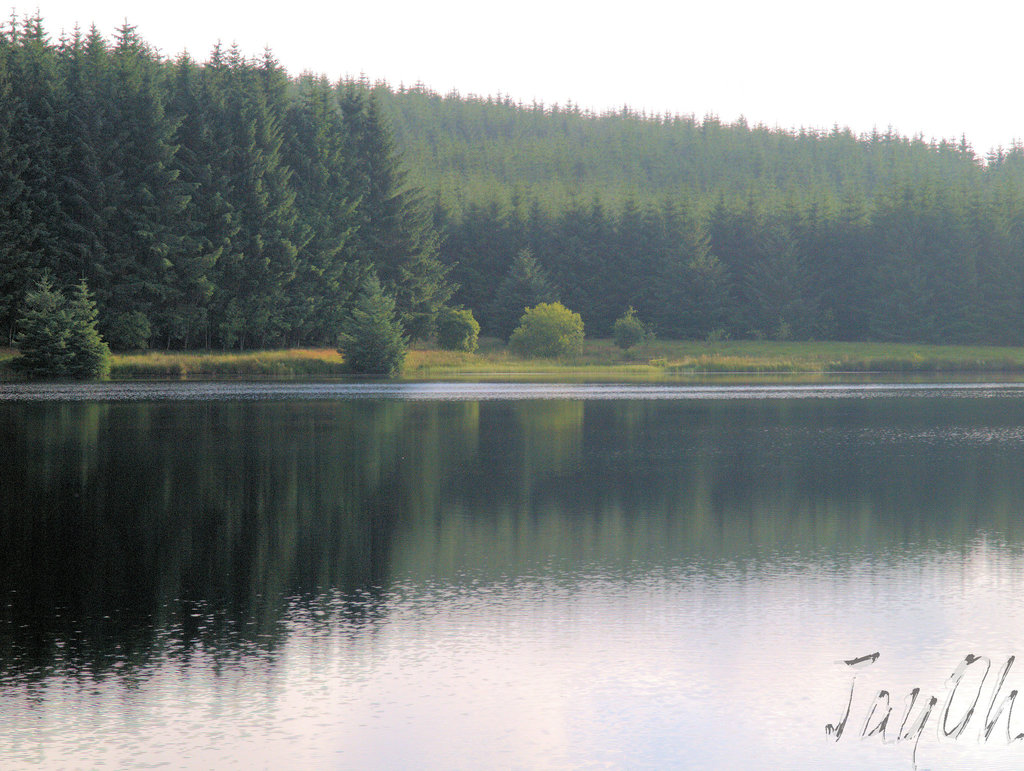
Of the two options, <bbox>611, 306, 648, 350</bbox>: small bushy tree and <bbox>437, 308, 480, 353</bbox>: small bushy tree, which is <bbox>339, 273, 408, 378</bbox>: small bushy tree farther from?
<bbox>611, 306, 648, 350</bbox>: small bushy tree

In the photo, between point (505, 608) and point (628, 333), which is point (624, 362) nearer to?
point (628, 333)

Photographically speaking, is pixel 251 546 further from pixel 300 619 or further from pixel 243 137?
pixel 243 137

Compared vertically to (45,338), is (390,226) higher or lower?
higher

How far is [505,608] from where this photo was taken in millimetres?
10461

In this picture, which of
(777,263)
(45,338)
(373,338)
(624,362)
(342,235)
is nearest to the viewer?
(45,338)

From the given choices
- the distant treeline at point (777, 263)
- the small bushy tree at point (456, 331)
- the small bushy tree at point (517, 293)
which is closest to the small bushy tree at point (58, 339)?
the small bushy tree at point (456, 331)

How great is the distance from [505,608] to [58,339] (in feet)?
185

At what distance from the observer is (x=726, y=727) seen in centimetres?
724

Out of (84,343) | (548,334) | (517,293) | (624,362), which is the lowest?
(624,362)

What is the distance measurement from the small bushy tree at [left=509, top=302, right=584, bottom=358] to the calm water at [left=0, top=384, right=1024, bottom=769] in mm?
69508

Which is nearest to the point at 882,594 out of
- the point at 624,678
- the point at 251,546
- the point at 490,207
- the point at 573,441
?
the point at 624,678

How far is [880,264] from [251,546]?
11189 centimetres

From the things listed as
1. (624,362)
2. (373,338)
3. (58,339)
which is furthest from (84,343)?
(624,362)

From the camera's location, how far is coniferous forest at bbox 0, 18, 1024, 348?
71.5 metres
